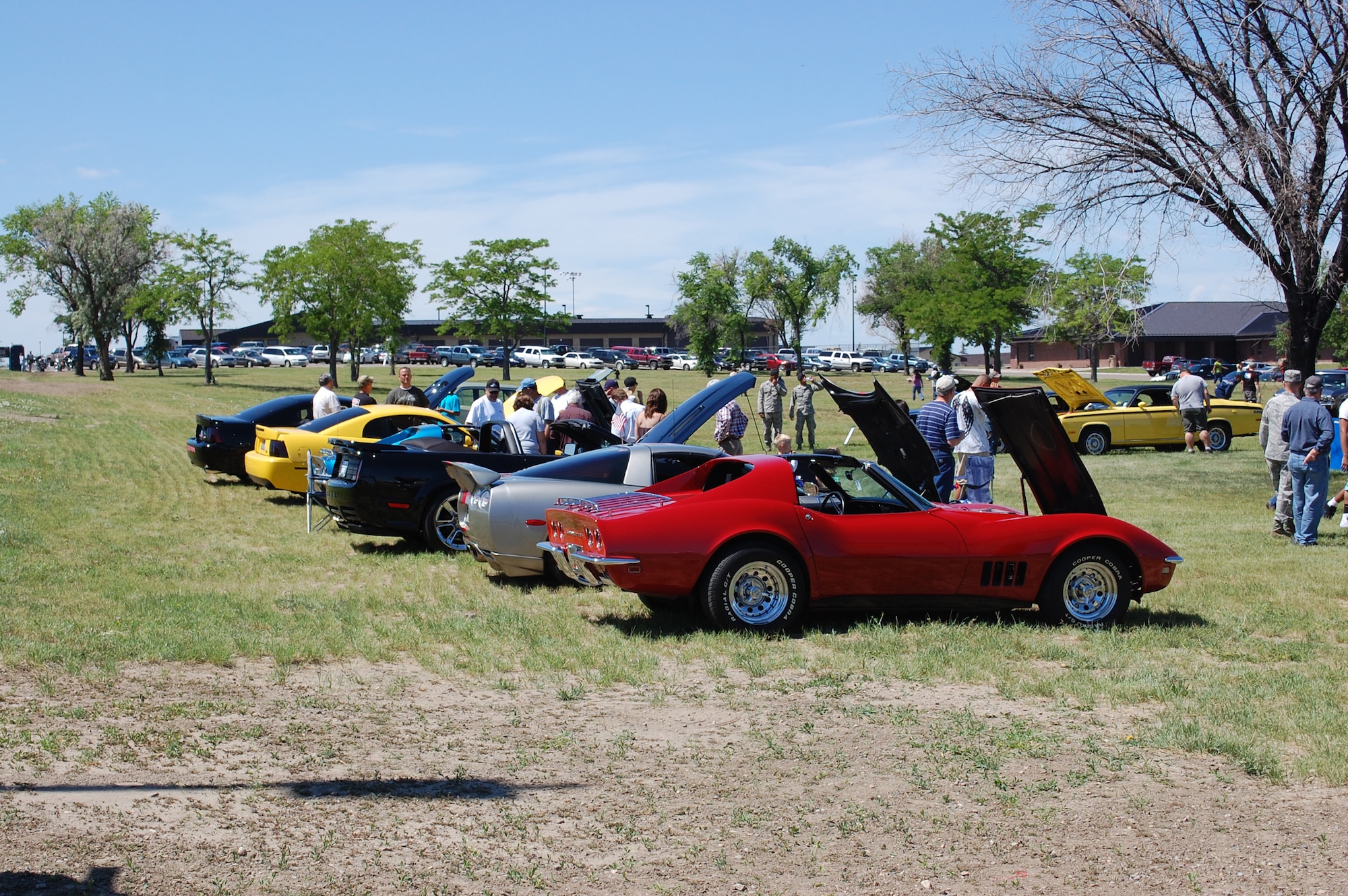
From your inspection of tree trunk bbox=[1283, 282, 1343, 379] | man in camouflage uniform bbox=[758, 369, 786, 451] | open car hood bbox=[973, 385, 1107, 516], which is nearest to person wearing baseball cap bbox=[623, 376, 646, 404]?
man in camouflage uniform bbox=[758, 369, 786, 451]

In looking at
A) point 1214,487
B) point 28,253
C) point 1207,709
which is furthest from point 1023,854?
point 28,253

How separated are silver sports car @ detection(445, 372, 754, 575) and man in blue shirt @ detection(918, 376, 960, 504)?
3.80m

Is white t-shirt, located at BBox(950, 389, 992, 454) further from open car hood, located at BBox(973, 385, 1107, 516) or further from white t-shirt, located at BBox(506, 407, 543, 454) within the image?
white t-shirt, located at BBox(506, 407, 543, 454)

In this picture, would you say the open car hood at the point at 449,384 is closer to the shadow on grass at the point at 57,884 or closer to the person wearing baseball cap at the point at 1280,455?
the person wearing baseball cap at the point at 1280,455

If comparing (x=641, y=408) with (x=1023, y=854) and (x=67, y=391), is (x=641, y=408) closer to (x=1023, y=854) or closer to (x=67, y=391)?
(x=1023, y=854)

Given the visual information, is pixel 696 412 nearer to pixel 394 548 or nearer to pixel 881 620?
pixel 394 548

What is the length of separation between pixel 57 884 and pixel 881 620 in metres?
5.70

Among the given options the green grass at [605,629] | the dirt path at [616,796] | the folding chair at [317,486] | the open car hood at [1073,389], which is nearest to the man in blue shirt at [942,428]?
the green grass at [605,629]

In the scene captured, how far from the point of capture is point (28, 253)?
58.4 metres

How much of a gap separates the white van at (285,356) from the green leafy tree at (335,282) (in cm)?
2617

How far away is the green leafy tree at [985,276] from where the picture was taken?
6247 cm

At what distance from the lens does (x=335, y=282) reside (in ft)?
185

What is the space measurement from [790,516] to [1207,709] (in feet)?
9.46

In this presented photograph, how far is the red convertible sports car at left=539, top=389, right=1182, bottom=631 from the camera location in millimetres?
7898
